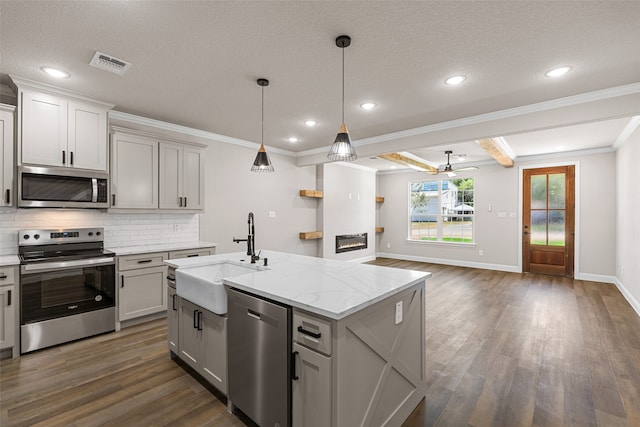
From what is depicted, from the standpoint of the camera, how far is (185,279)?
2.32m

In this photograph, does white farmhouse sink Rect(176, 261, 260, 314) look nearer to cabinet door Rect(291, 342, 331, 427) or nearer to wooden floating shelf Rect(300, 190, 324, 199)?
cabinet door Rect(291, 342, 331, 427)

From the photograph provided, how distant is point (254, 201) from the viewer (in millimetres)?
5406

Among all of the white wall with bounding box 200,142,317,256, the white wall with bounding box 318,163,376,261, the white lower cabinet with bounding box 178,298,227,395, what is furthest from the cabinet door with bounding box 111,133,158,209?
the white wall with bounding box 318,163,376,261

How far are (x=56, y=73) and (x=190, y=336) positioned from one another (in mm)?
2660

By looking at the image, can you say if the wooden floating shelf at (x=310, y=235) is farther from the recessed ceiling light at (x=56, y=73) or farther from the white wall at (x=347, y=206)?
the recessed ceiling light at (x=56, y=73)

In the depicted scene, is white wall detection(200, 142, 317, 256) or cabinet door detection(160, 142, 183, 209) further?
white wall detection(200, 142, 317, 256)

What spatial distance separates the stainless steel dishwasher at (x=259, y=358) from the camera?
5.33 feet

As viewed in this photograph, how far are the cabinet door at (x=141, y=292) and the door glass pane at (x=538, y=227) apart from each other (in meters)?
7.23

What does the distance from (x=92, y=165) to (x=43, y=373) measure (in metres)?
2.04

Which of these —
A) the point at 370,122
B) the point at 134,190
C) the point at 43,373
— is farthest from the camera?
the point at 370,122

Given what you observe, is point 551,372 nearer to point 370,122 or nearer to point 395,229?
point 370,122

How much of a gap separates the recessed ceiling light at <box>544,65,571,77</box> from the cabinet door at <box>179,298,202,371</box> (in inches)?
141

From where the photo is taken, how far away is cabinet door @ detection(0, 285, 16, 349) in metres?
2.66

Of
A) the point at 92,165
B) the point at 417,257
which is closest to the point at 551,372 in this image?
the point at 92,165
